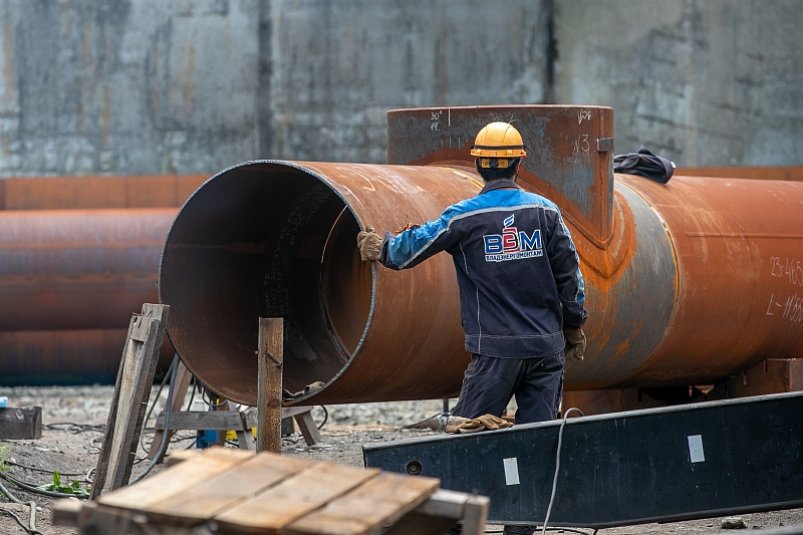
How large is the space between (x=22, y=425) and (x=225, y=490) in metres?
5.21

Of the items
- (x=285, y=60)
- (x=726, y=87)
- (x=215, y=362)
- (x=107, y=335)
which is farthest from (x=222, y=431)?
(x=726, y=87)

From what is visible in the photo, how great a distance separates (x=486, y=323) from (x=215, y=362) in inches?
64.0

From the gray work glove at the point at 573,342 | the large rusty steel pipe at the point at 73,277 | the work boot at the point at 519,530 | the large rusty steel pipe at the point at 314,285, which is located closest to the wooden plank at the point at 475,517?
the large rusty steel pipe at the point at 314,285

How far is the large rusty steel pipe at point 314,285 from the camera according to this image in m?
5.27

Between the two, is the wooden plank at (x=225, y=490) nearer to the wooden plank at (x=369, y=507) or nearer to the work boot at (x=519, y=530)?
the wooden plank at (x=369, y=507)

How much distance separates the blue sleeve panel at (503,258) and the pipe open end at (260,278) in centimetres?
100

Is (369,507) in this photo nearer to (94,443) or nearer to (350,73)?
(94,443)

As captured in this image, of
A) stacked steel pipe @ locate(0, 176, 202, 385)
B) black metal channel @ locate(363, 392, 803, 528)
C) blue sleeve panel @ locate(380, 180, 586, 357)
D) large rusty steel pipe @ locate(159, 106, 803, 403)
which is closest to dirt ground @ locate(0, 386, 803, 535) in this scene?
stacked steel pipe @ locate(0, 176, 202, 385)

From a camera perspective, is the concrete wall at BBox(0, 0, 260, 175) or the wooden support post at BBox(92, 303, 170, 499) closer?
the wooden support post at BBox(92, 303, 170, 499)

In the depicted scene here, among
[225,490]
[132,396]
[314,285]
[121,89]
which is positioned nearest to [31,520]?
[132,396]

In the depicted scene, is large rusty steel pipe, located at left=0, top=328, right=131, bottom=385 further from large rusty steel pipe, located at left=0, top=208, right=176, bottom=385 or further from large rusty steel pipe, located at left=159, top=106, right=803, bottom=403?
large rusty steel pipe, located at left=159, top=106, right=803, bottom=403

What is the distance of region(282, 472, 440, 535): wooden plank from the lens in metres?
2.93

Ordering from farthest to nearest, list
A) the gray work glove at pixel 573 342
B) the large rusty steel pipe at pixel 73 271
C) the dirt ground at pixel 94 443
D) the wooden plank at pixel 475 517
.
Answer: the large rusty steel pipe at pixel 73 271, the dirt ground at pixel 94 443, the gray work glove at pixel 573 342, the wooden plank at pixel 475 517

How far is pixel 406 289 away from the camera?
524 cm
